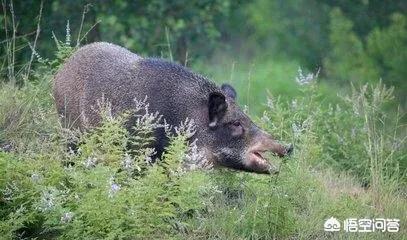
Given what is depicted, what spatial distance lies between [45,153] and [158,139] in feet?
3.92

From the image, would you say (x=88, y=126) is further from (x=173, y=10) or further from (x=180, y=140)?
(x=173, y=10)

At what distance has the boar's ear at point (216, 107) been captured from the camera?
964 cm

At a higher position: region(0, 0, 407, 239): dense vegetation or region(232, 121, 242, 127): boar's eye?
region(232, 121, 242, 127): boar's eye

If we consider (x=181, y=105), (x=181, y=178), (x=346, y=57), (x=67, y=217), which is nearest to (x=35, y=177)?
(x=67, y=217)

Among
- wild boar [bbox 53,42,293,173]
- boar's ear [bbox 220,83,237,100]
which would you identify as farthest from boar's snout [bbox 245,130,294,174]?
boar's ear [bbox 220,83,237,100]

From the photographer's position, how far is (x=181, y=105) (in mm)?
9680

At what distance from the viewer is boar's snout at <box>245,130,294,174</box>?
9305 millimetres

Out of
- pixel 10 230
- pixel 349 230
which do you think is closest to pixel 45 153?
pixel 10 230

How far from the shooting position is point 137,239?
25.9 feet

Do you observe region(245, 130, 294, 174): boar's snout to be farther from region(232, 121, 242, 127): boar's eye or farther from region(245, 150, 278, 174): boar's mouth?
region(232, 121, 242, 127): boar's eye

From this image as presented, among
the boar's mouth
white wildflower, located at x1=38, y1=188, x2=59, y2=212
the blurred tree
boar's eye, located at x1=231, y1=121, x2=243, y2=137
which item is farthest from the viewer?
the blurred tree

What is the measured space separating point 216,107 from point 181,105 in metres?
0.31

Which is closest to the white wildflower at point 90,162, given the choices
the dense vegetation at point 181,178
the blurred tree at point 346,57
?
the dense vegetation at point 181,178

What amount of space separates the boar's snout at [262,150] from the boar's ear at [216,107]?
0.38m
